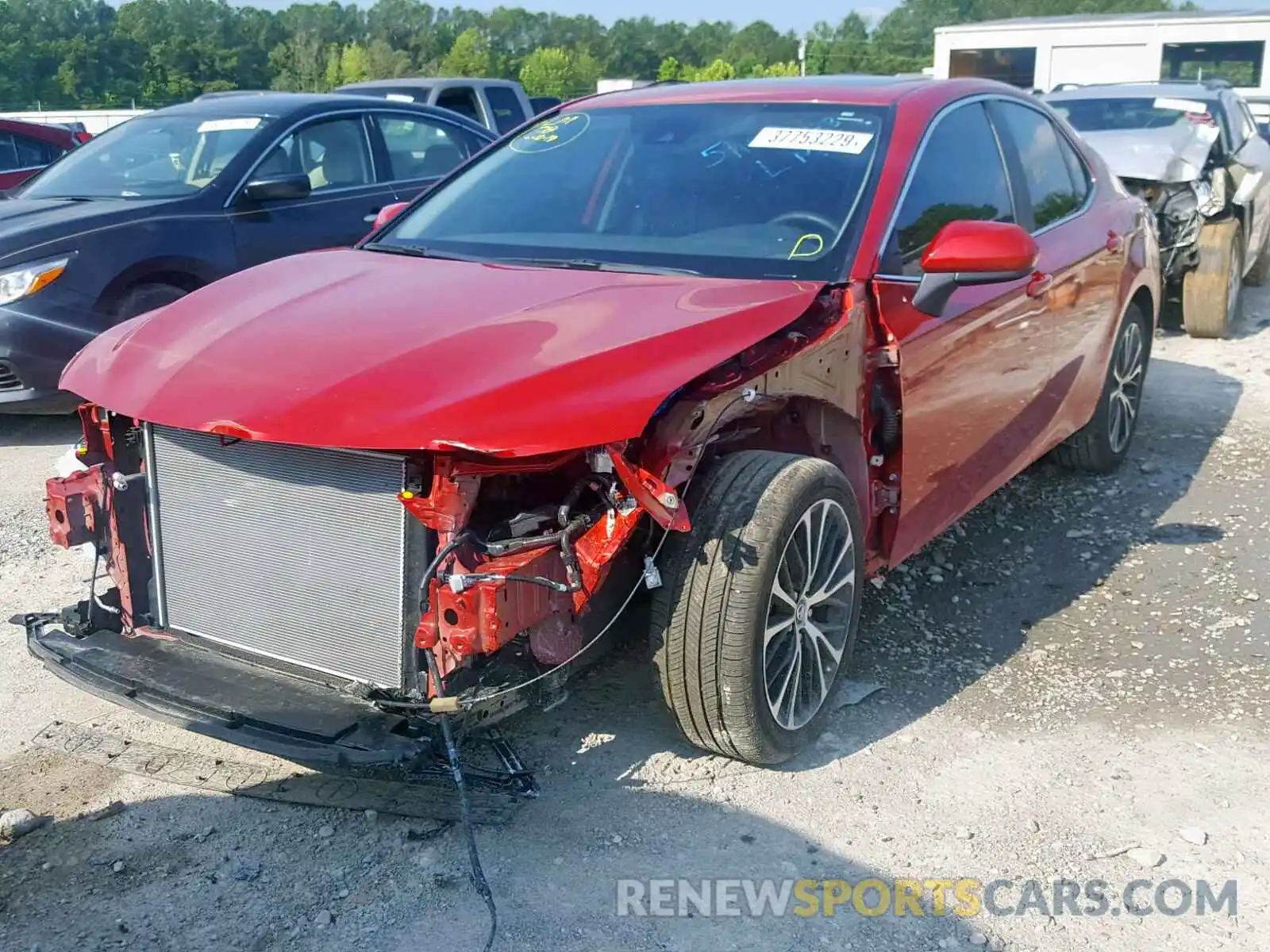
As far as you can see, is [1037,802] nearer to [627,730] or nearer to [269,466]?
[627,730]

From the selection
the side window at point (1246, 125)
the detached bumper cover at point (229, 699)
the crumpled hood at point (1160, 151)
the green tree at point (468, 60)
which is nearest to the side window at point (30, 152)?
the crumpled hood at point (1160, 151)

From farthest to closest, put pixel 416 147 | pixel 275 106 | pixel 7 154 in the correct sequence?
pixel 7 154
pixel 416 147
pixel 275 106

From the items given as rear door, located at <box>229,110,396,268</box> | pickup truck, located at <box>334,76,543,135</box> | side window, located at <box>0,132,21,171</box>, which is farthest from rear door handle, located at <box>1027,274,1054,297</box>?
side window, located at <box>0,132,21,171</box>

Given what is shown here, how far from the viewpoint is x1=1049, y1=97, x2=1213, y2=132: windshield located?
9.27 m

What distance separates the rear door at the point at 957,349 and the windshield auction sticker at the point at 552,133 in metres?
1.23

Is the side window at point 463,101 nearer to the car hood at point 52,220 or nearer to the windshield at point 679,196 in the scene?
the car hood at point 52,220

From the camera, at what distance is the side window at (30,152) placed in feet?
35.8

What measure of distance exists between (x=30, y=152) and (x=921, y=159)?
9.93 meters

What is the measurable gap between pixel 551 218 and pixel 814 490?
1.34 m

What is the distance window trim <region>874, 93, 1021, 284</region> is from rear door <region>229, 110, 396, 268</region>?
353 centimetres

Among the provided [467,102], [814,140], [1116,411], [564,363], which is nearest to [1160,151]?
[1116,411]

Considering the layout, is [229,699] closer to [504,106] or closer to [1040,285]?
[1040,285]

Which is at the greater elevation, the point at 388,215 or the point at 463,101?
the point at 463,101

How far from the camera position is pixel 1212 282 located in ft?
27.6
